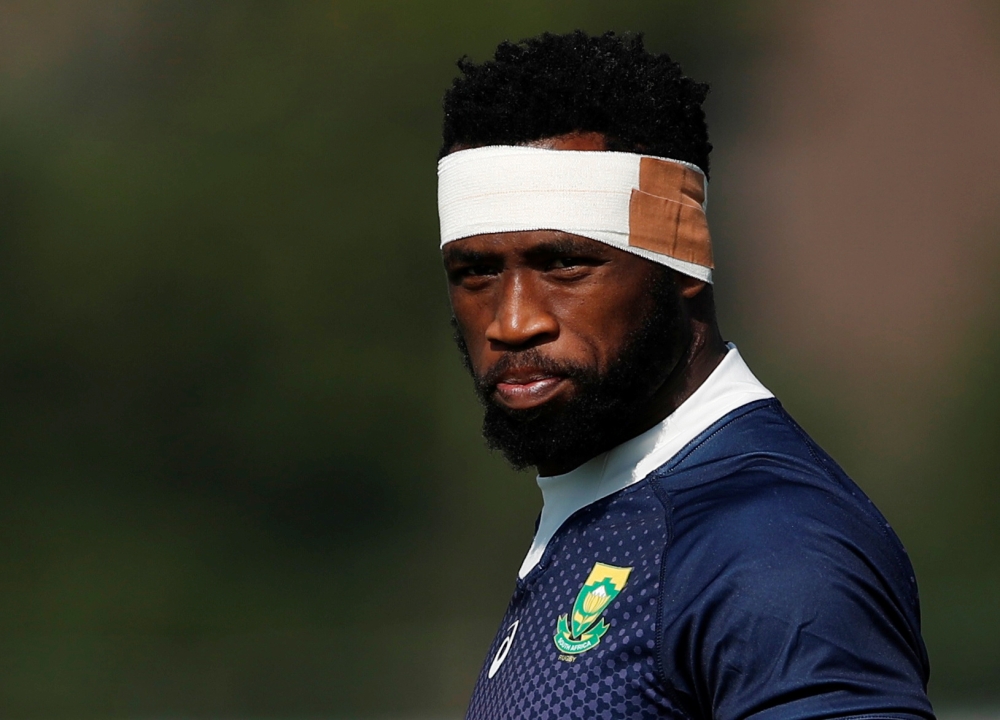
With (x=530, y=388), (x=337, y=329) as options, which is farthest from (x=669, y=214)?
(x=337, y=329)

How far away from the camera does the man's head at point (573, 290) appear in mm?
1835

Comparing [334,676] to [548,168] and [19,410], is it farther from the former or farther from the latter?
[548,168]

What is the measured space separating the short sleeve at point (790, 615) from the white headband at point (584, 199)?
46 centimetres

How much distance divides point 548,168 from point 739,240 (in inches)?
187

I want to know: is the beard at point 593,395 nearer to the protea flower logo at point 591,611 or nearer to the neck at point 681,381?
the neck at point 681,381

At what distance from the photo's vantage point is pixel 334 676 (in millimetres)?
6461

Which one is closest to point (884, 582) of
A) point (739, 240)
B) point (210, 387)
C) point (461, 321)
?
point (461, 321)

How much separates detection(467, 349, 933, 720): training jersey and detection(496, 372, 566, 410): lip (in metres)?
0.16

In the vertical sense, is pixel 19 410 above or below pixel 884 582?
above

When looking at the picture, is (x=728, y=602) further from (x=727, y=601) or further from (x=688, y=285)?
(x=688, y=285)

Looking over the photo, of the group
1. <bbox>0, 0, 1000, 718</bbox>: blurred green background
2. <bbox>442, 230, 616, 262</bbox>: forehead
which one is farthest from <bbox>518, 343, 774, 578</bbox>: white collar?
<bbox>0, 0, 1000, 718</bbox>: blurred green background

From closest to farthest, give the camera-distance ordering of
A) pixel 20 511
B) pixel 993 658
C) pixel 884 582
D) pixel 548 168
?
pixel 884 582, pixel 548 168, pixel 993 658, pixel 20 511

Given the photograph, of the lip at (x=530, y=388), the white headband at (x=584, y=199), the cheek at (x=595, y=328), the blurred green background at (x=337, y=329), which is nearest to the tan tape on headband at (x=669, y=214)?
the white headband at (x=584, y=199)

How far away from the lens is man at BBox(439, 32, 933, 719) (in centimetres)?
149
